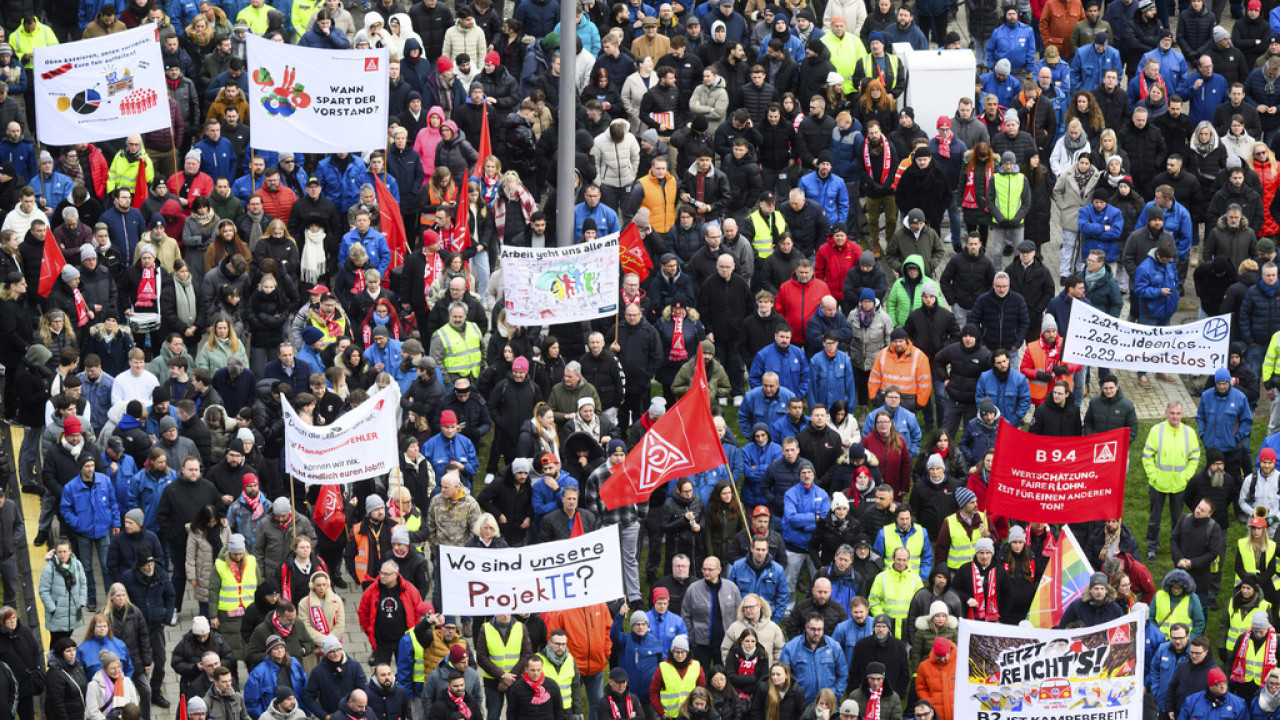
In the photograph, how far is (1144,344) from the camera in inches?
984

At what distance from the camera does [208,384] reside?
24656 mm

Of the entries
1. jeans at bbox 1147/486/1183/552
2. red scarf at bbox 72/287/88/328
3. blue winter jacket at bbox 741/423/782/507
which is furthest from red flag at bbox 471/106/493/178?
jeans at bbox 1147/486/1183/552

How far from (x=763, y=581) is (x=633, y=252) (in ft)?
17.2

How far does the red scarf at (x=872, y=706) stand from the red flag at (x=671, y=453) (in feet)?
8.58

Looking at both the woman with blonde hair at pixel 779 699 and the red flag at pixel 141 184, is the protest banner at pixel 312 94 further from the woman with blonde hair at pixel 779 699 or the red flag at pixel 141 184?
the woman with blonde hair at pixel 779 699

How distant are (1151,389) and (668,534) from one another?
7246mm

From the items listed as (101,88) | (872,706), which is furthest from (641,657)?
Result: (101,88)

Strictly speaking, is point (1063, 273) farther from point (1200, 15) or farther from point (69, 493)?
point (69, 493)

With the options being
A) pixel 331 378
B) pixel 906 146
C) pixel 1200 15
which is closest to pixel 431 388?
pixel 331 378

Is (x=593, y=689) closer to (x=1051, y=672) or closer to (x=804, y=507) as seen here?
(x=804, y=507)

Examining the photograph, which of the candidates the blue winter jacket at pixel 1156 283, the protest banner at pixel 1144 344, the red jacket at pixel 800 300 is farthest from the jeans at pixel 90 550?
the blue winter jacket at pixel 1156 283

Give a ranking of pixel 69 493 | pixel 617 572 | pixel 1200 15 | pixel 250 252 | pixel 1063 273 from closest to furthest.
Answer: pixel 617 572, pixel 69 493, pixel 250 252, pixel 1063 273, pixel 1200 15

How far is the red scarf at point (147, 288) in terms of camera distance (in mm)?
26453

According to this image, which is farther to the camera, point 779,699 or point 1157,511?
point 1157,511
